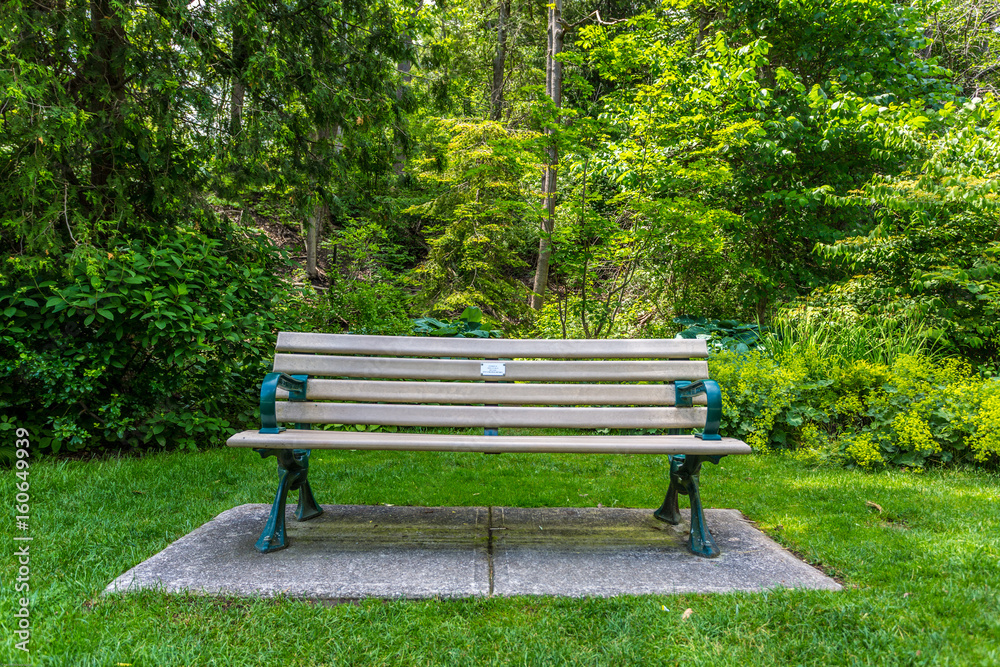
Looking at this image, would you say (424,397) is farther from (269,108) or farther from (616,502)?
(269,108)

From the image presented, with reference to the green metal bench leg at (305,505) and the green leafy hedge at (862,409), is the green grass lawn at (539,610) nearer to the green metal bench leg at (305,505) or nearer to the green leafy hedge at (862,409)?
the green metal bench leg at (305,505)

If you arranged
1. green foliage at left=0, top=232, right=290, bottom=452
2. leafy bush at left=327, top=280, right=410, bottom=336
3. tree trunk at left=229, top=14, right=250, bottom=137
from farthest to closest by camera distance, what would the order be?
leafy bush at left=327, top=280, right=410, bottom=336 → tree trunk at left=229, top=14, right=250, bottom=137 → green foliage at left=0, top=232, right=290, bottom=452

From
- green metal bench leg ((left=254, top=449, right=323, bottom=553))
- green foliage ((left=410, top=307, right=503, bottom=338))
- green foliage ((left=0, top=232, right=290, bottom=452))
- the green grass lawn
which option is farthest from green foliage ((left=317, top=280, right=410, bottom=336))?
green metal bench leg ((left=254, top=449, right=323, bottom=553))

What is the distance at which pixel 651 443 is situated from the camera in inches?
105

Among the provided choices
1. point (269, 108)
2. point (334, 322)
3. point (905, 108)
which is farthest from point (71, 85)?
point (905, 108)

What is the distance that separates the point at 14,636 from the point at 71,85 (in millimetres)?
4400

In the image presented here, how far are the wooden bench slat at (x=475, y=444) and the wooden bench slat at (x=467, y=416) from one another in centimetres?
16

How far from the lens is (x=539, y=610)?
2176 millimetres

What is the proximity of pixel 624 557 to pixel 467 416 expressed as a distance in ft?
3.32

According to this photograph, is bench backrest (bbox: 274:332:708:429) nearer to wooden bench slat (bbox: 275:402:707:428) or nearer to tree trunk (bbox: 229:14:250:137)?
wooden bench slat (bbox: 275:402:707:428)

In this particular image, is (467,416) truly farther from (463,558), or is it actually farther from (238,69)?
(238,69)

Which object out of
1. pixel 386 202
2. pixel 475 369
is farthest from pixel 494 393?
pixel 386 202

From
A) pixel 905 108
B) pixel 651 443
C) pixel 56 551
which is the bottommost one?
pixel 56 551

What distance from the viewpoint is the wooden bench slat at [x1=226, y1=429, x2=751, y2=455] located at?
99.9 inches
